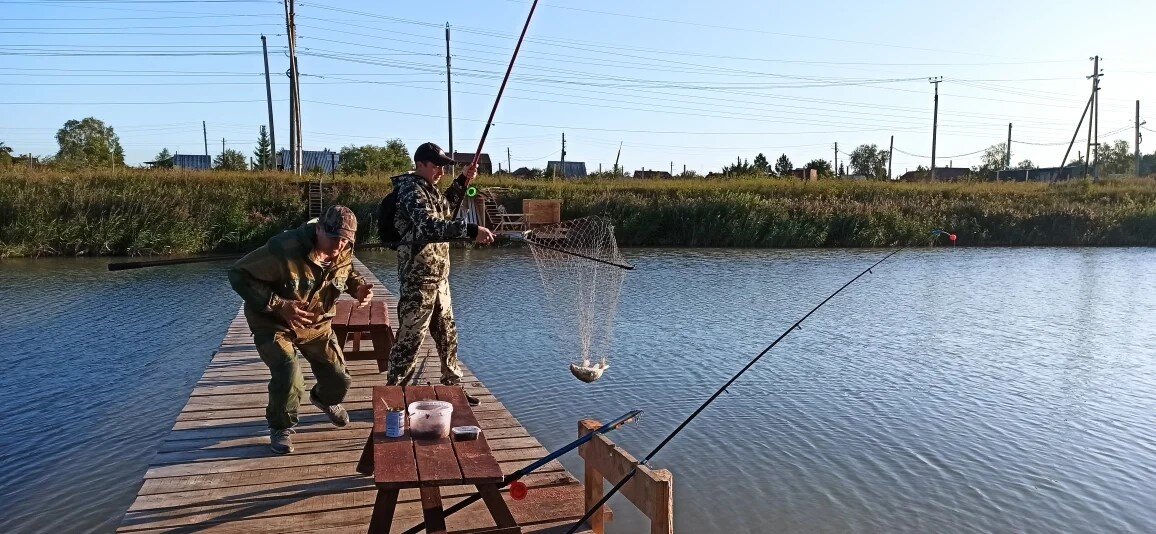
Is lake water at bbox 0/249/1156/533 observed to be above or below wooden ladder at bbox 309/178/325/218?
below

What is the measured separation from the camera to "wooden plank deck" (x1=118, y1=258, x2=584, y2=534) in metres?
4.20

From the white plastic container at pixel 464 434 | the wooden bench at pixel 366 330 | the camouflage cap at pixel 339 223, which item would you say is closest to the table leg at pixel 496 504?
the white plastic container at pixel 464 434

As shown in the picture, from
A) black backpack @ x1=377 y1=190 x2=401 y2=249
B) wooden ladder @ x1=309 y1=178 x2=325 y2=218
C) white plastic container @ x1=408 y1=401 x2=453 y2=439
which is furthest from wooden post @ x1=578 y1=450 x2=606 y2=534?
wooden ladder @ x1=309 y1=178 x2=325 y2=218

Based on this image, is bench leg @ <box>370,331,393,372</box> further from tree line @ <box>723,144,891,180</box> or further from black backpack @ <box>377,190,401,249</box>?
tree line @ <box>723,144,891,180</box>

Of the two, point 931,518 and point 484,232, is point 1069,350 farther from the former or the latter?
point 484,232

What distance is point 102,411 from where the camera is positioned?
7742 millimetres

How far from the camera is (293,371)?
16.1 ft

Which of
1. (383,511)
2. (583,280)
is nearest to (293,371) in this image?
(383,511)

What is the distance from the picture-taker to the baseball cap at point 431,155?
550 cm

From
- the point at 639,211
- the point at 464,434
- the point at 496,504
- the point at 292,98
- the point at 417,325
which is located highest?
the point at 292,98

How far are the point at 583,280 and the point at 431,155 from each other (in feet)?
15.0

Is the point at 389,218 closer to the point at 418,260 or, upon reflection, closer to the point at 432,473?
the point at 418,260

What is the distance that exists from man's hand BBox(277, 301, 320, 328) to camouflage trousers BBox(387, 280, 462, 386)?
0.70 metres

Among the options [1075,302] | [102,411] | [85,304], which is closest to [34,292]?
[85,304]
